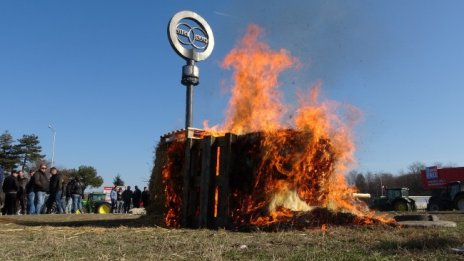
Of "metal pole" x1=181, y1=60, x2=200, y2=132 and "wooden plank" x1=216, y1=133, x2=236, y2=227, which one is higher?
"metal pole" x1=181, y1=60, x2=200, y2=132

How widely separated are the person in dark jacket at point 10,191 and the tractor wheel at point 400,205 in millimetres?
24653

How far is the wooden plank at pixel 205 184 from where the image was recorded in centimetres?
966

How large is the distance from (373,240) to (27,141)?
304 feet

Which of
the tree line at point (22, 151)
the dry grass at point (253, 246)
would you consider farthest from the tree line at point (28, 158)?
the dry grass at point (253, 246)

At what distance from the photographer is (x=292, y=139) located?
950cm

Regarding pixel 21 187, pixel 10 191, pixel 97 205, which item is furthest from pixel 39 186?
pixel 97 205

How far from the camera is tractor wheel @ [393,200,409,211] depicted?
31781 mm

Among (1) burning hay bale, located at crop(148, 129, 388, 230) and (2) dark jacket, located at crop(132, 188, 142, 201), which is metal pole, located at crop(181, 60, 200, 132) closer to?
(2) dark jacket, located at crop(132, 188, 142, 201)

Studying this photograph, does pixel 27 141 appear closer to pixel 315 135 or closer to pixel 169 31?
pixel 169 31

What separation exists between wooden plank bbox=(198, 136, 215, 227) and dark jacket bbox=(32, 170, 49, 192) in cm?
1146

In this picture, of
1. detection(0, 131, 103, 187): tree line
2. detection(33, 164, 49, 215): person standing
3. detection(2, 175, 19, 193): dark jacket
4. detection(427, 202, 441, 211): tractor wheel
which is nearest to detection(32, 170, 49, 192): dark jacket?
detection(33, 164, 49, 215): person standing

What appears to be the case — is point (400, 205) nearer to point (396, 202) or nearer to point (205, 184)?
point (396, 202)

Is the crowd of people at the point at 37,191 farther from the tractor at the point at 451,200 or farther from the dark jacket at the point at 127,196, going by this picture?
the tractor at the point at 451,200

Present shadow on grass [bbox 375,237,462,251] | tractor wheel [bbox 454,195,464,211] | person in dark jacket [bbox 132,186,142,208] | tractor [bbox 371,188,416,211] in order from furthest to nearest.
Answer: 1. tractor [bbox 371,188,416,211]
2. person in dark jacket [bbox 132,186,142,208]
3. tractor wheel [bbox 454,195,464,211]
4. shadow on grass [bbox 375,237,462,251]
